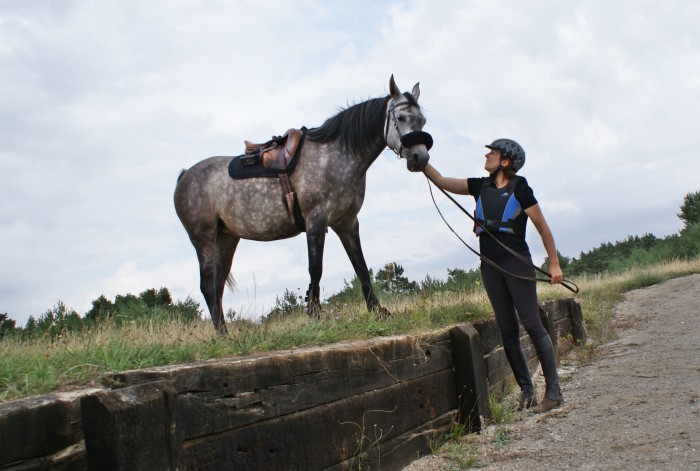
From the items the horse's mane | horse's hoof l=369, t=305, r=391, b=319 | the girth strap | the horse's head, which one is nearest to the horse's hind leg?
the girth strap

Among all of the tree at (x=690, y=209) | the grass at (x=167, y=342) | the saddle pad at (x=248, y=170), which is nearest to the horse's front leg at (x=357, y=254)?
the grass at (x=167, y=342)

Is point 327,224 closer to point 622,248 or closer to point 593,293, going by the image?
point 593,293

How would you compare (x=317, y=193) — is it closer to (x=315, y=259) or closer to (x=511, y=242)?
(x=315, y=259)

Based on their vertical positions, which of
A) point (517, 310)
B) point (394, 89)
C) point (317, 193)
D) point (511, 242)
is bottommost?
point (517, 310)

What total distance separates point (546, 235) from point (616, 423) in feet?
5.02

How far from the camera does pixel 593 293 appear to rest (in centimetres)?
1551

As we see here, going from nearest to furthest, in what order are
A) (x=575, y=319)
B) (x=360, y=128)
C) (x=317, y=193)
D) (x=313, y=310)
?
(x=313, y=310)
(x=317, y=193)
(x=360, y=128)
(x=575, y=319)

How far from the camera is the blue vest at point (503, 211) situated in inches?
210

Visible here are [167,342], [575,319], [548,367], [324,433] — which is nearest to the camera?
[324,433]

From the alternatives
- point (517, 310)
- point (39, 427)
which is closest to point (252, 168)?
→ point (517, 310)

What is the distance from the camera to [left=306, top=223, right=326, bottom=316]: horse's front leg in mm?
6352

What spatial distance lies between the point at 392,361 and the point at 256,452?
1.60m

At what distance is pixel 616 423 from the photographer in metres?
4.81

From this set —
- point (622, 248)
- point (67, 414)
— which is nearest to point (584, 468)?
point (67, 414)
